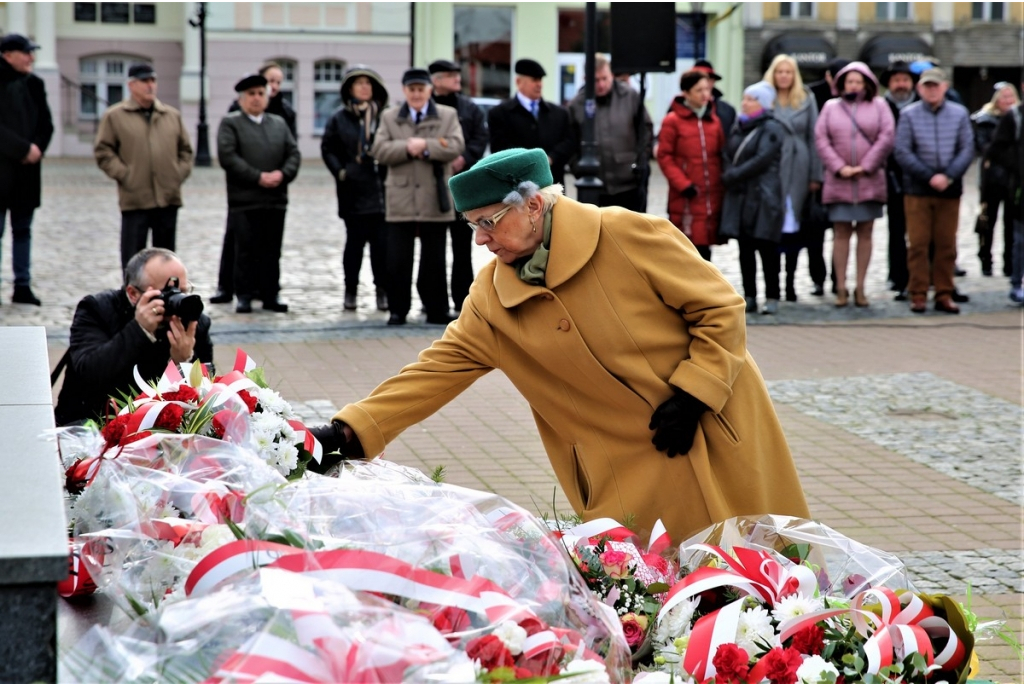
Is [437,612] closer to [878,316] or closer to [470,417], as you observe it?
[470,417]

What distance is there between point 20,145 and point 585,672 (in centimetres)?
1022

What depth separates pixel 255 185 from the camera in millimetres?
11250

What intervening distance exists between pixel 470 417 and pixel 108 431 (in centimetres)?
470

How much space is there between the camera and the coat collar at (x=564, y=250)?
12.5ft

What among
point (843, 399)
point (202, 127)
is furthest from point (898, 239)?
point (202, 127)

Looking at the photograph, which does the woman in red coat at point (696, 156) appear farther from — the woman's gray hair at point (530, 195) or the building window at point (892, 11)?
the building window at point (892, 11)

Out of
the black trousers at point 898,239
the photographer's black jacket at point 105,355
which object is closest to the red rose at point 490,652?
the photographer's black jacket at point 105,355

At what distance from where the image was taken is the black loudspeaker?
34.4 ft

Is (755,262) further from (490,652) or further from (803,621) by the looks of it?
(490,652)

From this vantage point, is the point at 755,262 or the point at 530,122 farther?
the point at 755,262

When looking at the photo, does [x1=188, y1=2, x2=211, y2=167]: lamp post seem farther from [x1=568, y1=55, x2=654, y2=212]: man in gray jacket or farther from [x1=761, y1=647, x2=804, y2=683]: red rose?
[x1=761, y1=647, x2=804, y2=683]: red rose

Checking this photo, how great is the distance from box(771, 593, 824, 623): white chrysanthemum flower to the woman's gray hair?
4.67ft

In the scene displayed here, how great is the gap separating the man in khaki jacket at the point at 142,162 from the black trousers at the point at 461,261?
2.39 metres

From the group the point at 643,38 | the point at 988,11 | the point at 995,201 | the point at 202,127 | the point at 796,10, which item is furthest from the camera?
the point at 988,11
